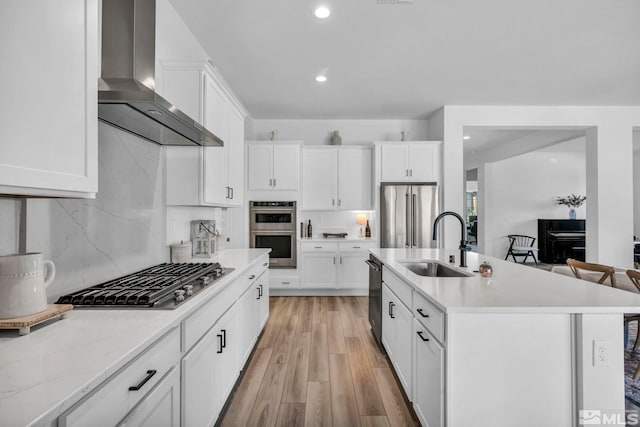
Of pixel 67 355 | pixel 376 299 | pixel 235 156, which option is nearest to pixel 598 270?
pixel 376 299

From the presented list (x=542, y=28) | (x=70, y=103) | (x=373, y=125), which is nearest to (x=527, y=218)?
(x=373, y=125)

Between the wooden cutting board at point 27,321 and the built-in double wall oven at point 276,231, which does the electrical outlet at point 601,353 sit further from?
the built-in double wall oven at point 276,231

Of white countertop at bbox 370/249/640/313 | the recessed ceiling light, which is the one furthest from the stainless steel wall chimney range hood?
white countertop at bbox 370/249/640/313

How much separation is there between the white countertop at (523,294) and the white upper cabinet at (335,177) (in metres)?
3.05

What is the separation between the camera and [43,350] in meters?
Result: 0.88

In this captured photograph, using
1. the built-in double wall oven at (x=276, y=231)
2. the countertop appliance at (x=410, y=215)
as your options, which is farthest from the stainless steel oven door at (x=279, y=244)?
the countertop appliance at (x=410, y=215)

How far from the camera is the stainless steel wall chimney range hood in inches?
51.2

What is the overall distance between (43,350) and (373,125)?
5.16m

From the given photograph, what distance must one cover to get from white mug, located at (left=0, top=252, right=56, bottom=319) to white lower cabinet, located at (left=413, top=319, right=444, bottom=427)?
157 centimetres

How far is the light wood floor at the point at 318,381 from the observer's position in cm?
194

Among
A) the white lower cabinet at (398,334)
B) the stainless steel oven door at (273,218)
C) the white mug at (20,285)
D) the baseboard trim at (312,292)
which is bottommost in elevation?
the baseboard trim at (312,292)

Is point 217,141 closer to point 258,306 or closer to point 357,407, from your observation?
point 258,306

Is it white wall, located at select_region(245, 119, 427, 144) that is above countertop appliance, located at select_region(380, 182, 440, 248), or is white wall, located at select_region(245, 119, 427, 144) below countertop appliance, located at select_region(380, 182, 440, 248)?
above

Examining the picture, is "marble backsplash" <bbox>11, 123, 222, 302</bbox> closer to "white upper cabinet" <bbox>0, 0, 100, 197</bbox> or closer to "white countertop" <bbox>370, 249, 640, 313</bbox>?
"white upper cabinet" <bbox>0, 0, 100, 197</bbox>
